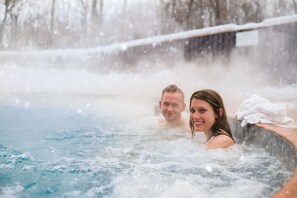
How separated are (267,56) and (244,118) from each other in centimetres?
632

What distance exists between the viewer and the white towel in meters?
3.52

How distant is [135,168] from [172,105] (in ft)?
4.99

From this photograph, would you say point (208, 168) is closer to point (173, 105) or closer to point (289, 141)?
point (289, 141)

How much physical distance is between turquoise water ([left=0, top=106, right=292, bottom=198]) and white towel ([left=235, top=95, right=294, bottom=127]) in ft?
1.19

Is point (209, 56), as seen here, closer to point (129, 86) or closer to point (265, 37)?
point (265, 37)

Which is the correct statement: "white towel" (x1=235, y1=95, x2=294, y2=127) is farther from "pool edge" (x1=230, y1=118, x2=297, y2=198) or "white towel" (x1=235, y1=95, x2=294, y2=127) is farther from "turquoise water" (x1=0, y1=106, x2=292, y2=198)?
"turquoise water" (x1=0, y1=106, x2=292, y2=198)

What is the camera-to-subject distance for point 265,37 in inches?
367

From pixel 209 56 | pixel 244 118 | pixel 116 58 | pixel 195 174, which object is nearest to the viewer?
pixel 195 174

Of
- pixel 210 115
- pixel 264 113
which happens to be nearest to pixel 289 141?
pixel 210 115

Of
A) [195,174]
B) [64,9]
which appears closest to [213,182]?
[195,174]

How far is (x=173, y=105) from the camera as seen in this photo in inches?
164

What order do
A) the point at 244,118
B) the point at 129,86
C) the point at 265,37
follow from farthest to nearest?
the point at 129,86 → the point at 265,37 → the point at 244,118

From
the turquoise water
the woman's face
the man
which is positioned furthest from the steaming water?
the woman's face

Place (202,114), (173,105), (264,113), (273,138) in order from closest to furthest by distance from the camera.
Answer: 1. (202,114)
2. (273,138)
3. (264,113)
4. (173,105)
